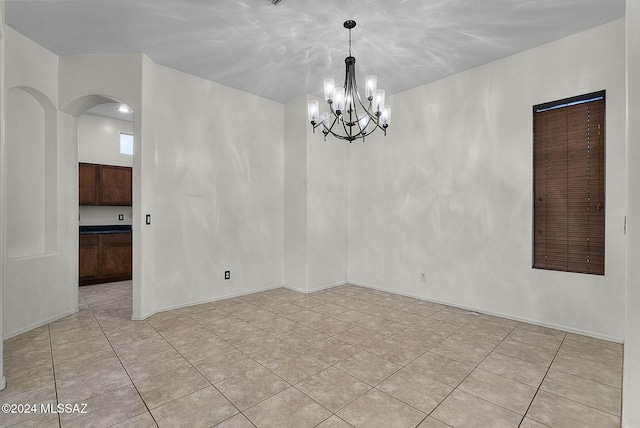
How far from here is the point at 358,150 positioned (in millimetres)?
5082

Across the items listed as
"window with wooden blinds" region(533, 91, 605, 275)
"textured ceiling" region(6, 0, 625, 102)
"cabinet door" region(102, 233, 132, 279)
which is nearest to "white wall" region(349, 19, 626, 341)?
"window with wooden blinds" region(533, 91, 605, 275)

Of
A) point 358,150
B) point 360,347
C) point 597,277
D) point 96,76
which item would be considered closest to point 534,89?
point 597,277

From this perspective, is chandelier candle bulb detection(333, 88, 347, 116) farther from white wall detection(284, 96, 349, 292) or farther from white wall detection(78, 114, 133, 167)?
white wall detection(78, 114, 133, 167)

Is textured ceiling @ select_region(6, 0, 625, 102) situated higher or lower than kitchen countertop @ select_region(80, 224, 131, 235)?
higher

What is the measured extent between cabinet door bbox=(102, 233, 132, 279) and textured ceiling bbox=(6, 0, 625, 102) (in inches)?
122

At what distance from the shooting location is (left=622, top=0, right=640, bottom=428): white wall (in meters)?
1.62

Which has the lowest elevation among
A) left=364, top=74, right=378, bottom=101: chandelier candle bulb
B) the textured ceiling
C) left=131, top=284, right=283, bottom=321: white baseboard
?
left=131, top=284, right=283, bottom=321: white baseboard

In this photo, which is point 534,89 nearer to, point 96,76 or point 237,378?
point 237,378

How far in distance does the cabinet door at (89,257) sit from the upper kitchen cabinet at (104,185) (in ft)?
2.18

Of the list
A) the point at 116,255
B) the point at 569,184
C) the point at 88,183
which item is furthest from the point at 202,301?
the point at 569,184

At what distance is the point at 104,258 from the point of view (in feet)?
17.5

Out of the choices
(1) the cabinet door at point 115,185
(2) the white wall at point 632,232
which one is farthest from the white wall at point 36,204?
(2) the white wall at point 632,232

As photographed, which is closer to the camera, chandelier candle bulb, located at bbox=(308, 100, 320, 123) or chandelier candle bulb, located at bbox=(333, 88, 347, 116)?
chandelier candle bulb, located at bbox=(333, 88, 347, 116)

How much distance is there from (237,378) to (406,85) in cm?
399
